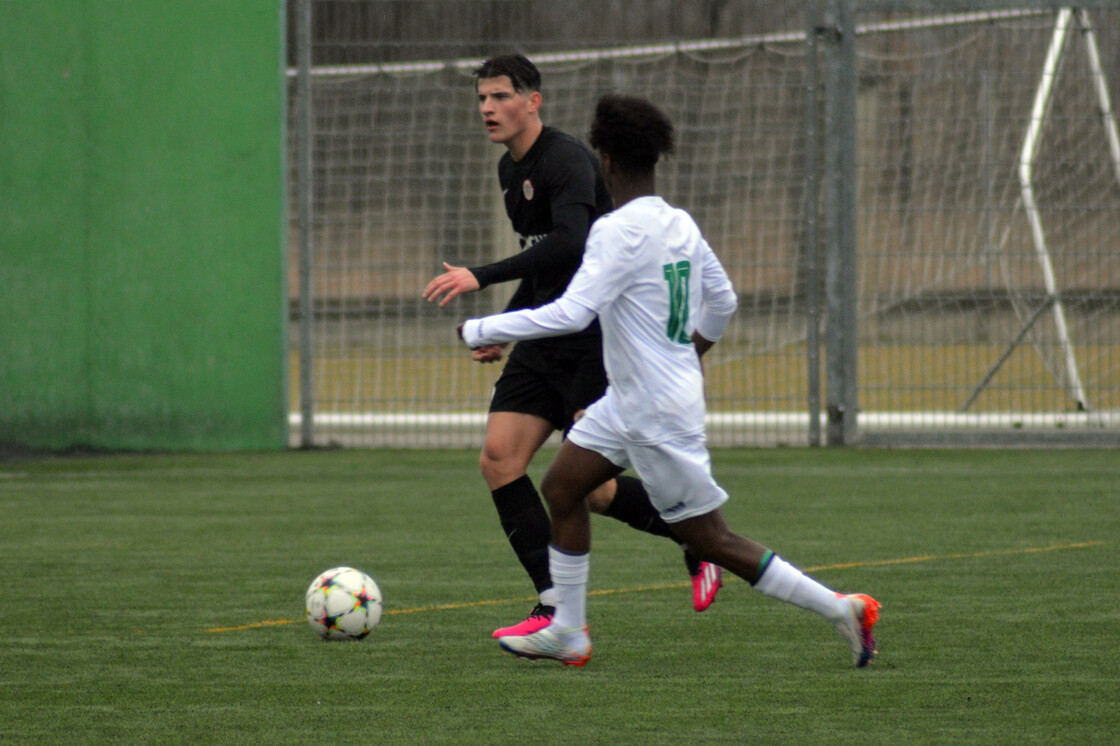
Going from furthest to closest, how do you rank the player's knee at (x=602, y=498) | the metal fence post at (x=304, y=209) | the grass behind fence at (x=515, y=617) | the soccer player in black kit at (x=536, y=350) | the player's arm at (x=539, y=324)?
the metal fence post at (x=304, y=209) → the player's knee at (x=602, y=498) → the soccer player in black kit at (x=536, y=350) → the player's arm at (x=539, y=324) → the grass behind fence at (x=515, y=617)

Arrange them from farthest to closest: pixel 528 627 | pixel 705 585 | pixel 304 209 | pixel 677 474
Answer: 1. pixel 304 209
2. pixel 705 585
3. pixel 528 627
4. pixel 677 474

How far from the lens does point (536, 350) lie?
5262 mm

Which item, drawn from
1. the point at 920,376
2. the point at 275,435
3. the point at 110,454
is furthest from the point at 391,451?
the point at 920,376

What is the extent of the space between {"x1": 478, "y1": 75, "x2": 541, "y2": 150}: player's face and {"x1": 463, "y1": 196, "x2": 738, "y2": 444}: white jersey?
88 centimetres

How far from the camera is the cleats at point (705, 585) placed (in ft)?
17.0

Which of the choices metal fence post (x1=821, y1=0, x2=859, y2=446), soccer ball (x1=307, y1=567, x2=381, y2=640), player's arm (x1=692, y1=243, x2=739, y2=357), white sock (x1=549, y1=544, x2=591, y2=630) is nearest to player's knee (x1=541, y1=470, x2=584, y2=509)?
white sock (x1=549, y1=544, x2=591, y2=630)

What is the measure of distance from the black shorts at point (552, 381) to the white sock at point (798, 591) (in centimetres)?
99

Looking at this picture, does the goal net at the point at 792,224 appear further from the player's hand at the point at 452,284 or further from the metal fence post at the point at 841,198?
the player's hand at the point at 452,284

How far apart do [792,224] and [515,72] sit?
7374 millimetres

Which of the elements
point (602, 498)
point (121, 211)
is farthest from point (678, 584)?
point (121, 211)

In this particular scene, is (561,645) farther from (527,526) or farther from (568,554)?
(527,526)

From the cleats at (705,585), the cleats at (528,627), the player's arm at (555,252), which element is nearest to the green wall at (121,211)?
the player's arm at (555,252)

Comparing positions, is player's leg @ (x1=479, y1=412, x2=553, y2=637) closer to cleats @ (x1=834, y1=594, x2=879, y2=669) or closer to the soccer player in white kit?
the soccer player in white kit

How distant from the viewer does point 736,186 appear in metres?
12.6
